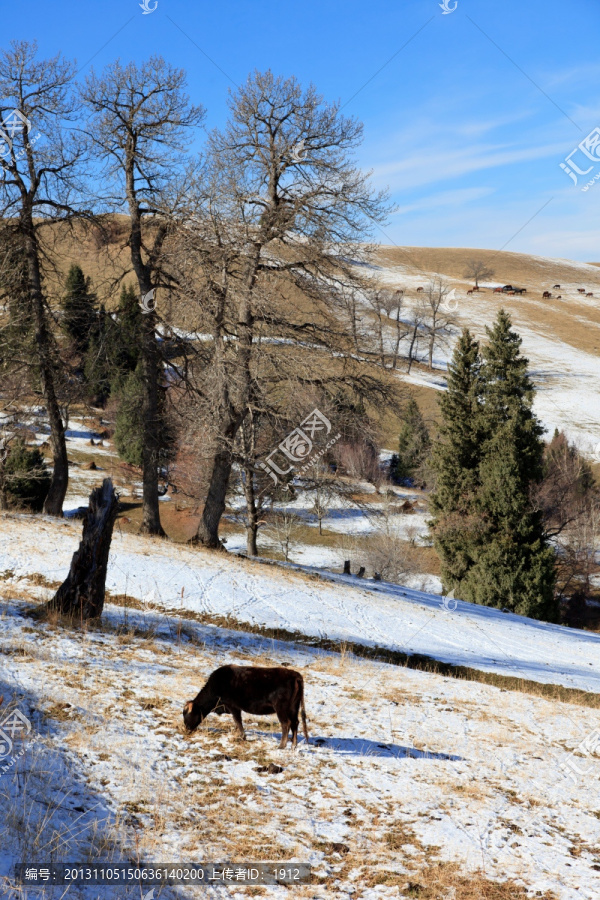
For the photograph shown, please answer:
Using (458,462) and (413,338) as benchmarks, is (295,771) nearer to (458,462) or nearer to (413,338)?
(458,462)

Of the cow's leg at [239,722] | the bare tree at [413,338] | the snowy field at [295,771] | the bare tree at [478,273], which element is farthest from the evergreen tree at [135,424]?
the bare tree at [478,273]

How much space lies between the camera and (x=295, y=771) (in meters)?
6.65

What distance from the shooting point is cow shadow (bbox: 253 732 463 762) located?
290 inches

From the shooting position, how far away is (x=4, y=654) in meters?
8.57

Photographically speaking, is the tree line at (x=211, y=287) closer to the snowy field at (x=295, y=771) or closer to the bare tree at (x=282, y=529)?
the snowy field at (x=295, y=771)

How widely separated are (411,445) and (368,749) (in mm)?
50871

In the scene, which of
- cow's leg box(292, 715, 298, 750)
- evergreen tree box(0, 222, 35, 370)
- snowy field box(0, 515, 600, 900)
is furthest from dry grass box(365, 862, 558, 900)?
evergreen tree box(0, 222, 35, 370)

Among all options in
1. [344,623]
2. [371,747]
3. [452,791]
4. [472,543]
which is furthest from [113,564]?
[472,543]

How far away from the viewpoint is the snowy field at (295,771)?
5.15 m

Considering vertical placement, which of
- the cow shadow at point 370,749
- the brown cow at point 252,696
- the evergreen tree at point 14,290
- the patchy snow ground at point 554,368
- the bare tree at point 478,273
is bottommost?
the cow shadow at point 370,749

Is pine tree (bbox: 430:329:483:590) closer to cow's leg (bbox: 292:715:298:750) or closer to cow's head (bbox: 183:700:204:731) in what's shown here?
cow's leg (bbox: 292:715:298:750)

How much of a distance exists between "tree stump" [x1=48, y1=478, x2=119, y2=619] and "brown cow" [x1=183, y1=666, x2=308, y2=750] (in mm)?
4790

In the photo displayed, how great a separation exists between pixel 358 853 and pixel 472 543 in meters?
33.0
